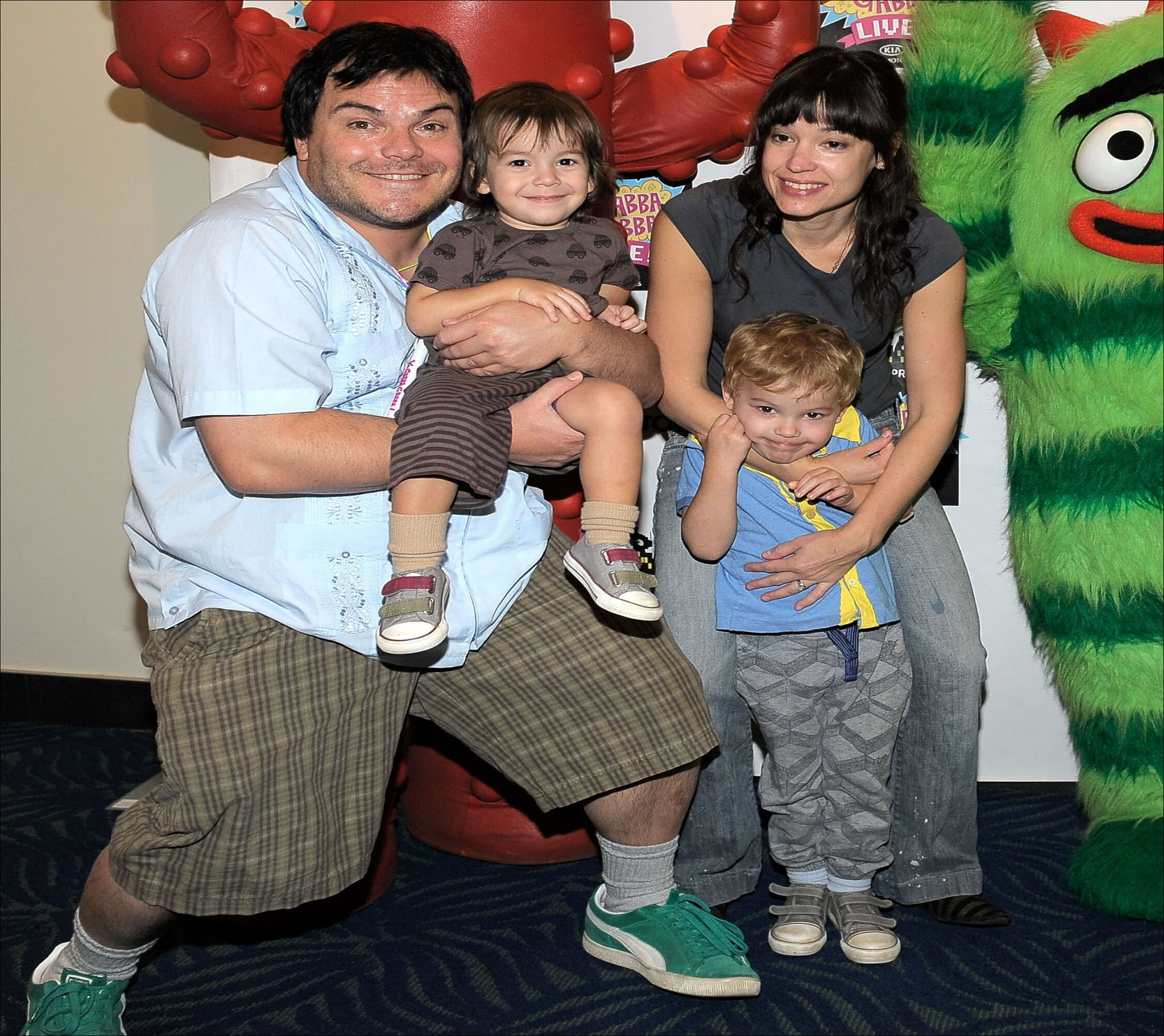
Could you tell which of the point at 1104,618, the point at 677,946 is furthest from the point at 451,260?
the point at 1104,618

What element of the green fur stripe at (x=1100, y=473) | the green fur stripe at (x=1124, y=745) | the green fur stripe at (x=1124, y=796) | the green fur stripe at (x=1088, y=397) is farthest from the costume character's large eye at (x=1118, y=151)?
the green fur stripe at (x=1124, y=796)

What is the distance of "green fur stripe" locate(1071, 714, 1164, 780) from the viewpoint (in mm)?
2131

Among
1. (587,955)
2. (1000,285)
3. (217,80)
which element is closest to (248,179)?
(217,80)

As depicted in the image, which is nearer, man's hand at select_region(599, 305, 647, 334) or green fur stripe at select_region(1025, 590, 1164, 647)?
man's hand at select_region(599, 305, 647, 334)

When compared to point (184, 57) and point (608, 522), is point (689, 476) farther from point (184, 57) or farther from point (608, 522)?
point (184, 57)

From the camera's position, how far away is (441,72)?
1.80 meters

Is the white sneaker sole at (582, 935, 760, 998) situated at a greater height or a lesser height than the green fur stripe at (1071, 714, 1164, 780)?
lesser

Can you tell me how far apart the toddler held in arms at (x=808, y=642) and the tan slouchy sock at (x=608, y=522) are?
26 centimetres

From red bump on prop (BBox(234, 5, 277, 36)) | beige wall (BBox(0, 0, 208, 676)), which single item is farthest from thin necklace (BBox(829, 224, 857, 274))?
beige wall (BBox(0, 0, 208, 676))

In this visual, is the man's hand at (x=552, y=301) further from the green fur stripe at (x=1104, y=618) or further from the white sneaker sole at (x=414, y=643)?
the green fur stripe at (x=1104, y=618)

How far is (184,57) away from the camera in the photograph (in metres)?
1.94

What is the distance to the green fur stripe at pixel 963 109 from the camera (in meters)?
2.10

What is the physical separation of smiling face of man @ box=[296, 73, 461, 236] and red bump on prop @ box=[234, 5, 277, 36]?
0.40 m

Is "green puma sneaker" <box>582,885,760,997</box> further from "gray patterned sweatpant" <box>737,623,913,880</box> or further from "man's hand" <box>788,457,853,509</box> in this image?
"man's hand" <box>788,457,853,509</box>
